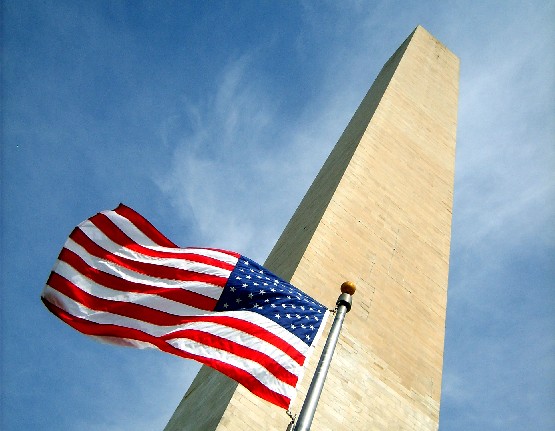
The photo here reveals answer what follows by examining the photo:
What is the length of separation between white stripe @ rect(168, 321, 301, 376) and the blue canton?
0.28 meters

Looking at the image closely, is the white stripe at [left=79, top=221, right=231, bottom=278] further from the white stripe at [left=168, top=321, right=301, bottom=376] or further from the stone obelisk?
the stone obelisk

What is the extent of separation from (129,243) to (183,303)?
3.35ft

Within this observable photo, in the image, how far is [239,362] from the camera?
4594mm

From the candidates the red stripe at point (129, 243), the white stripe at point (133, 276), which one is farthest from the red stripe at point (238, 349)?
the red stripe at point (129, 243)

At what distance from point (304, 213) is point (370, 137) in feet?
8.42

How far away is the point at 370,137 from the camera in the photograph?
12156mm

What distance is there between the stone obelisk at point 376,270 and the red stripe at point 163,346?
1669mm

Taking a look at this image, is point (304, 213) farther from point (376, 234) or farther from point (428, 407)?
point (428, 407)

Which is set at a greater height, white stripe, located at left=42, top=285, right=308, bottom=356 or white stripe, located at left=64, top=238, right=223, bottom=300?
white stripe, located at left=64, top=238, right=223, bottom=300

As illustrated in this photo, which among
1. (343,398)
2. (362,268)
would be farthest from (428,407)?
(362,268)

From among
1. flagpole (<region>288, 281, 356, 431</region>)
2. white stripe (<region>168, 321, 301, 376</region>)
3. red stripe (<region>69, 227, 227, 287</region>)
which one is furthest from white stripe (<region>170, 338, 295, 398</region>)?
red stripe (<region>69, 227, 227, 287</region>)

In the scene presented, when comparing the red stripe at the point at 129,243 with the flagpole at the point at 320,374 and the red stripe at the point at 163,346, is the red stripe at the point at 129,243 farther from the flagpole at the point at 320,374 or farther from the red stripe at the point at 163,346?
the flagpole at the point at 320,374

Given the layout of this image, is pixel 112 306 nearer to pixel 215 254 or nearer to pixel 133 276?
pixel 133 276

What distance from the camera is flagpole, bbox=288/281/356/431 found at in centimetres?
375
